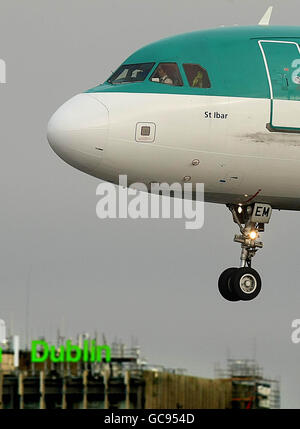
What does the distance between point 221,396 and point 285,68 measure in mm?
20125

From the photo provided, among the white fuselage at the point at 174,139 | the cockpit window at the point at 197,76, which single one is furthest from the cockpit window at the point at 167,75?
the white fuselage at the point at 174,139

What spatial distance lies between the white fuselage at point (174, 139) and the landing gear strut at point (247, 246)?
7.62 ft

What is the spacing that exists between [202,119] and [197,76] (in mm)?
1713

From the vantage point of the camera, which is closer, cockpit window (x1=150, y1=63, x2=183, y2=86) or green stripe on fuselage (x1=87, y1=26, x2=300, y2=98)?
green stripe on fuselage (x1=87, y1=26, x2=300, y2=98)

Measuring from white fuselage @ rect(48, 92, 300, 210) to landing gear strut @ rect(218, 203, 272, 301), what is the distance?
7.62 feet

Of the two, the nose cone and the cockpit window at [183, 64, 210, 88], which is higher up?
the cockpit window at [183, 64, 210, 88]

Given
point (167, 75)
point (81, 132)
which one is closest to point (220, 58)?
point (167, 75)

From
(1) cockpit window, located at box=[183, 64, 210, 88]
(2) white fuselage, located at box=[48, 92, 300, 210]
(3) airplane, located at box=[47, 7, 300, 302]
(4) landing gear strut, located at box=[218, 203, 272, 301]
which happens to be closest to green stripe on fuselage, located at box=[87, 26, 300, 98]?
(3) airplane, located at box=[47, 7, 300, 302]

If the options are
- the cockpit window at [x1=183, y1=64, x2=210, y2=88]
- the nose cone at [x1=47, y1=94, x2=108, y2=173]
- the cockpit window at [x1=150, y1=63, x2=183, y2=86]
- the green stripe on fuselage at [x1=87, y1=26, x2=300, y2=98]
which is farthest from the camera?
the cockpit window at [x1=150, y1=63, x2=183, y2=86]

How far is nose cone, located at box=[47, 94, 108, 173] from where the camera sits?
198 feet

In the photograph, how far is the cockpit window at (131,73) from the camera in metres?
62.5

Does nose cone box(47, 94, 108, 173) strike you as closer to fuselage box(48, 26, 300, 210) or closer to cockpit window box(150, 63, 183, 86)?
fuselage box(48, 26, 300, 210)

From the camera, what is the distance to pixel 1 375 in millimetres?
79500

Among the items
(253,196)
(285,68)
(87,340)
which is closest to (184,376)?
(87,340)
